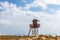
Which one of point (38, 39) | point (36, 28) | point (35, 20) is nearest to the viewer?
point (38, 39)

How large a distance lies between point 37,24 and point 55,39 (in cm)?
3425

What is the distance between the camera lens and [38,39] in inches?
1935

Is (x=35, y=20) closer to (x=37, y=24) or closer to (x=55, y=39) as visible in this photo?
(x=37, y=24)

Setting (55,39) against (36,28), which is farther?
(36,28)

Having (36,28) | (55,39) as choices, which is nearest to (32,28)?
(36,28)

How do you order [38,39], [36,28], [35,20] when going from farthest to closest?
[36,28]
[35,20]
[38,39]

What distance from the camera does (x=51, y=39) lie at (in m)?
51.3

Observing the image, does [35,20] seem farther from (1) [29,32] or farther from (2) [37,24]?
(1) [29,32]

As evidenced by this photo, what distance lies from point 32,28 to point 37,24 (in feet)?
15.5

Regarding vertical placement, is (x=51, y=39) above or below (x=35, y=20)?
below

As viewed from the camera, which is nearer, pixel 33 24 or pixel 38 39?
pixel 38 39

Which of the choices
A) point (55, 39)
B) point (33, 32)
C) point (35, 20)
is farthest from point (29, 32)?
point (55, 39)

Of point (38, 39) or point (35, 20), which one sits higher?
point (35, 20)

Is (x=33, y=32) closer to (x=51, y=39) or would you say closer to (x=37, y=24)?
(x=37, y=24)
